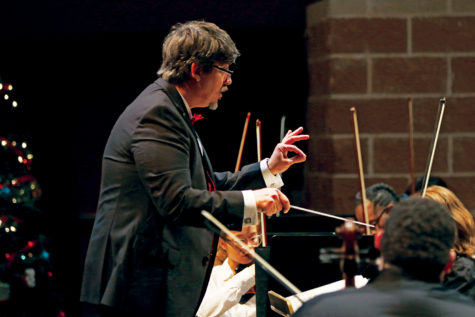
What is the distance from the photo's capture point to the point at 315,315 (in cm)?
152

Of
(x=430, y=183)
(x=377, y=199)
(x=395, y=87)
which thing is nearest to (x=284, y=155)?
(x=377, y=199)

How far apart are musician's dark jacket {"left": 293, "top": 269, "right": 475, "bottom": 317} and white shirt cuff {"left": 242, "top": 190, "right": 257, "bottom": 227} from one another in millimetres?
862

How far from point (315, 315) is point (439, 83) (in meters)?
3.27

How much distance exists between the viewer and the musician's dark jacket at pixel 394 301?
148cm

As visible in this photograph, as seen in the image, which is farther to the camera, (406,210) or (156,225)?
(156,225)

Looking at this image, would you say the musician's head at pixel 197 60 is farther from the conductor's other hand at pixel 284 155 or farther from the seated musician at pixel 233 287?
the seated musician at pixel 233 287

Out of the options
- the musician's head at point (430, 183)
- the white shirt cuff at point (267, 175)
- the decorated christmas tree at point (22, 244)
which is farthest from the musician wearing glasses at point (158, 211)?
the musician's head at point (430, 183)

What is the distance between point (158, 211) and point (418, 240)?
3.24 ft

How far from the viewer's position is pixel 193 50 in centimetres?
259

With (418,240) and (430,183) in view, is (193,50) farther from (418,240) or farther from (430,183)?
(430,183)

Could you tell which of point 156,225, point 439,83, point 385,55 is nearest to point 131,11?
point 385,55

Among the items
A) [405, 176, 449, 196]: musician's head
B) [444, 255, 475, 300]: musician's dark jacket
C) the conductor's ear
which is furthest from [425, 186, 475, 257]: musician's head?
[405, 176, 449, 196]: musician's head

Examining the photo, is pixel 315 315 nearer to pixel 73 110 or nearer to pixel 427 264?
pixel 427 264

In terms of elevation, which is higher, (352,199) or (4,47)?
(4,47)
